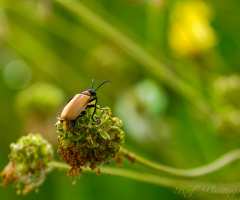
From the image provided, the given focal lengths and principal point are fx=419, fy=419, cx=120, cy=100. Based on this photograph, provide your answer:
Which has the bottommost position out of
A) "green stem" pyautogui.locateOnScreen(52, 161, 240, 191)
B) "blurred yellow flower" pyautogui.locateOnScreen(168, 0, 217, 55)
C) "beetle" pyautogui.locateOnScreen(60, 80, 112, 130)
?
"green stem" pyautogui.locateOnScreen(52, 161, 240, 191)

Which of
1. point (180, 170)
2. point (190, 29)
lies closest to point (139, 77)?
point (190, 29)

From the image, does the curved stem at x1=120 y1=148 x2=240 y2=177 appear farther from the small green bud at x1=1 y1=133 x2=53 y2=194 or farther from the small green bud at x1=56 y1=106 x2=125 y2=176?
the small green bud at x1=1 y1=133 x2=53 y2=194

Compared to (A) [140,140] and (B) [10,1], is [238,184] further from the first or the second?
(B) [10,1]

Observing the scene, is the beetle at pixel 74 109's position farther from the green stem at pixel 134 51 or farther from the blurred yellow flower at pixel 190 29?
the blurred yellow flower at pixel 190 29

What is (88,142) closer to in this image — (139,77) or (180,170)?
(180,170)

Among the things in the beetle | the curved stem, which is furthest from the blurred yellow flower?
the beetle

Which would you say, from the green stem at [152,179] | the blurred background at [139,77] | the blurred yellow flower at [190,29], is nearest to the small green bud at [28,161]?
the green stem at [152,179]

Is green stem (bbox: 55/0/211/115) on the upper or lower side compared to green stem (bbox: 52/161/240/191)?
upper
